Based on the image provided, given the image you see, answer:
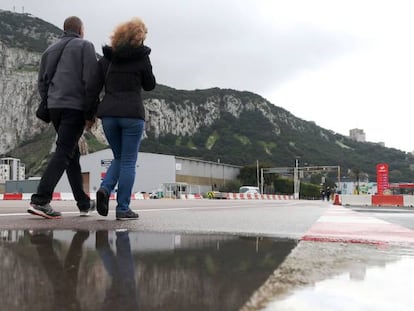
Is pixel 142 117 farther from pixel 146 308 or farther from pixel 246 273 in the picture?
pixel 146 308

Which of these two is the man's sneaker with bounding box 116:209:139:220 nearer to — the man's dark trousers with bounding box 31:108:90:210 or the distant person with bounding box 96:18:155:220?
the distant person with bounding box 96:18:155:220

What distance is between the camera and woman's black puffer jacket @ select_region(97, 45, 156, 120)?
14.4 feet

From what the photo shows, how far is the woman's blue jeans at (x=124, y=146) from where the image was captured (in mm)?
4453

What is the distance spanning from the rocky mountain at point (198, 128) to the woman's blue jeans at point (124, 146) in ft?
345

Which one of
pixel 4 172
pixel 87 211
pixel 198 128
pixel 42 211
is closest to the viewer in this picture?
pixel 42 211

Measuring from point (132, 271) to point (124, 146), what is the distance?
2.86 meters

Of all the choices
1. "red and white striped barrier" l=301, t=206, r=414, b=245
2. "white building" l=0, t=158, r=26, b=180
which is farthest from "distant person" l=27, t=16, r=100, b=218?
"white building" l=0, t=158, r=26, b=180

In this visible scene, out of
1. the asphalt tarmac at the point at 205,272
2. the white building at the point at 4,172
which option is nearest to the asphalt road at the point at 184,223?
the asphalt tarmac at the point at 205,272

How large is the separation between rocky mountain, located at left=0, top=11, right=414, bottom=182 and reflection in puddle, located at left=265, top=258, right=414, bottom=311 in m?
108

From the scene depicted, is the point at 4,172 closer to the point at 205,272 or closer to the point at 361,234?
the point at 361,234

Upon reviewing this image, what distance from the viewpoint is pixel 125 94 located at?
4406 mm

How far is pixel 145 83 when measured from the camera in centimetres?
454

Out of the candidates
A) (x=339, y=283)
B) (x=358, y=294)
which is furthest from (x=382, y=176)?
(x=358, y=294)

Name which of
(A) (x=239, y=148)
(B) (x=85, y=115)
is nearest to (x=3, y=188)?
(A) (x=239, y=148)
